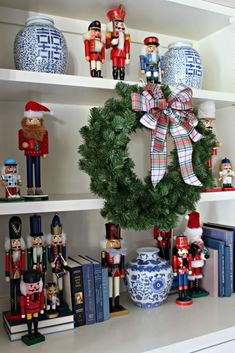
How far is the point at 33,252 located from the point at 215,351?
0.53 m

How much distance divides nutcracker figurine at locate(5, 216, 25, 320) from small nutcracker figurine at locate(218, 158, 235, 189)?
0.65 metres

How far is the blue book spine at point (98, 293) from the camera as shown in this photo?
1.04 meters

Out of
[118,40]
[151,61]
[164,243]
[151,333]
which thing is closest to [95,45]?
[118,40]

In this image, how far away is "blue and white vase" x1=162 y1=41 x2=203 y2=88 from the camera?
3.74ft

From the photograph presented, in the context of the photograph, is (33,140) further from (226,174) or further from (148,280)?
(226,174)

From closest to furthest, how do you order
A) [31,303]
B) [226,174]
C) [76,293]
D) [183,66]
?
[31,303], [76,293], [183,66], [226,174]

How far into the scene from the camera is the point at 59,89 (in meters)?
0.99

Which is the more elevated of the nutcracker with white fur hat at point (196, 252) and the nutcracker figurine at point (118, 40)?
the nutcracker figurine at point (118, 40)

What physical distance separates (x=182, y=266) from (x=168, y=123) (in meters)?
0.44

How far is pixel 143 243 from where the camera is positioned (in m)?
1.34

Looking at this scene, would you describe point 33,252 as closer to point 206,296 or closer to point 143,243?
point 143,243

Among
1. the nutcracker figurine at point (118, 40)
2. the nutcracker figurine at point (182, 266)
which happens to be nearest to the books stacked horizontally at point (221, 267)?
the nutcracker figurine at point (182, 266)

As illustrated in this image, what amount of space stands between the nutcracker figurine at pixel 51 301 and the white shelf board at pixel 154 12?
0.78 metres

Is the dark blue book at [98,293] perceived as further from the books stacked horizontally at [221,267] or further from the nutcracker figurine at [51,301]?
the books stacked horizontally at [221,267]
